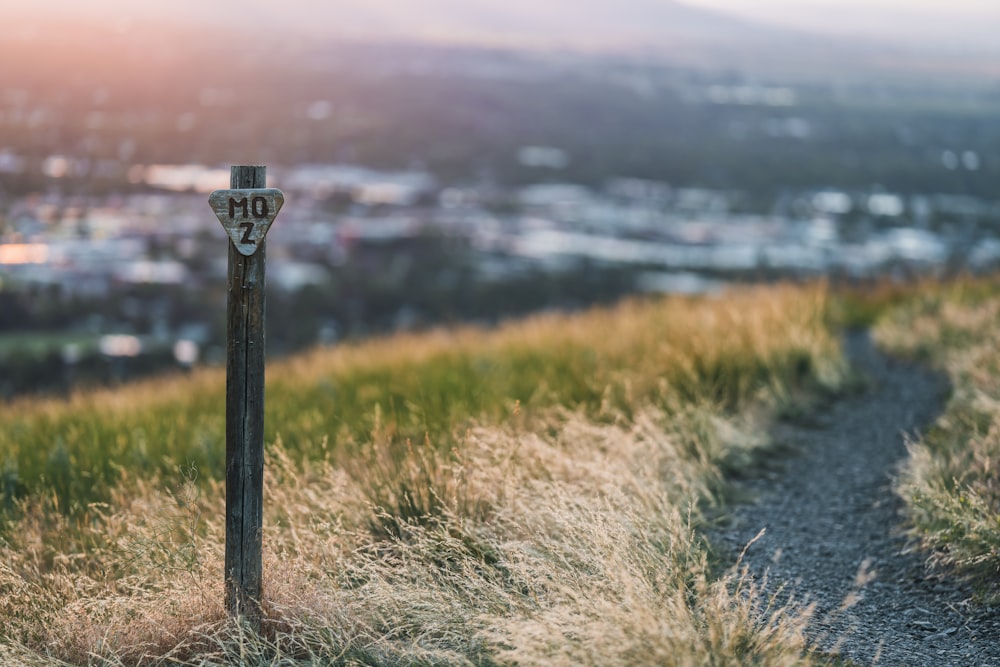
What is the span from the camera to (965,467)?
4.57 m

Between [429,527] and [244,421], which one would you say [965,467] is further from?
[244,421]

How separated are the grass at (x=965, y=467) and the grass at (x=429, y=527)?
3.31ft

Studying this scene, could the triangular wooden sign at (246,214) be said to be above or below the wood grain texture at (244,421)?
above

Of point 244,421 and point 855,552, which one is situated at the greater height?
point 244,421

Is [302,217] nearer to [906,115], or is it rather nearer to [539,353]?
[906,115]

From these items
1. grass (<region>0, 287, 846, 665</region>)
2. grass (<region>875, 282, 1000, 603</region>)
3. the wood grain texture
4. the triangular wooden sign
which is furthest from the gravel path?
the triangular wooden sign

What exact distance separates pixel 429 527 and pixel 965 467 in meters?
2.81

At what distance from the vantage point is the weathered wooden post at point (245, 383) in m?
3.09

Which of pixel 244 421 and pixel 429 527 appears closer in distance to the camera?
pixel 244 421

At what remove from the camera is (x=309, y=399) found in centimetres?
714

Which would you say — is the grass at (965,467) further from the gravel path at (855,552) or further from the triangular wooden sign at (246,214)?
the triangular wooden sign at (246,214)

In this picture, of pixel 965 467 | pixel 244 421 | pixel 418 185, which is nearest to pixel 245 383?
pixel 244 421

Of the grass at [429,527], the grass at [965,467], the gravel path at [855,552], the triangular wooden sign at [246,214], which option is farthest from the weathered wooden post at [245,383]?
the grass at [965,467]

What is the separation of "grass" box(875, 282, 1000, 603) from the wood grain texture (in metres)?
2.92
